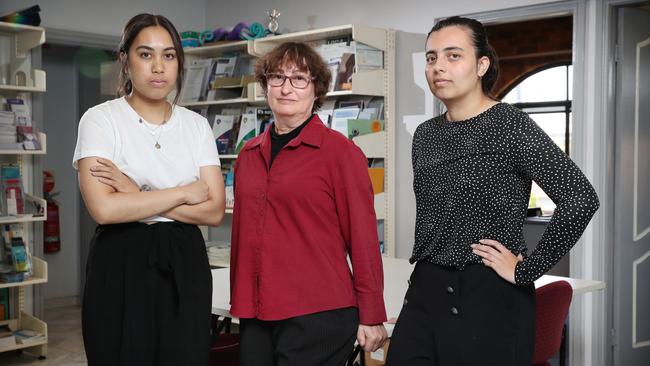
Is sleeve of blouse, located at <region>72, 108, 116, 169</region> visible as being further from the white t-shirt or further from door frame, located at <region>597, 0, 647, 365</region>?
door frame, located at <region>597, 0, 647, 365</region>

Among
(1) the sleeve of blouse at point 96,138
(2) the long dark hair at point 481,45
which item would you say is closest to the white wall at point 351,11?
(2) the long dark hair at point 481,45

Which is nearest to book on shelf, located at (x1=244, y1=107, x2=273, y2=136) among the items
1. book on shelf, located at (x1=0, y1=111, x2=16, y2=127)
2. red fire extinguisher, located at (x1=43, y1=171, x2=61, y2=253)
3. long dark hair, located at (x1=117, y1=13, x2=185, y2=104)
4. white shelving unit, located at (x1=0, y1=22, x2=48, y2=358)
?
white shelving unit, located at (x1=0, y1=22, x2=48, y2=358)

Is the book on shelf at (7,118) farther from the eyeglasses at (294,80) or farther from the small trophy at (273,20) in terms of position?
the eyeglasses at (294,80)

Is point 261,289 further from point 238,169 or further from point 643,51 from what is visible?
point 643,51

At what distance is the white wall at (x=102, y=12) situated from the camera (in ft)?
17.7

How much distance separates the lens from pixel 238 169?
207 cm

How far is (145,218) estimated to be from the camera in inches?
75.4

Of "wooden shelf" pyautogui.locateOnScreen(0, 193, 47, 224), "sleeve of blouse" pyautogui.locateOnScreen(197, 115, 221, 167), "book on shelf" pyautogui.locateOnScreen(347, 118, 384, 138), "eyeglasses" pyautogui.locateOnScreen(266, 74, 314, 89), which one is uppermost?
"book on shelf" pyautogui.locateOnScreen(347, 118, 384, 138)

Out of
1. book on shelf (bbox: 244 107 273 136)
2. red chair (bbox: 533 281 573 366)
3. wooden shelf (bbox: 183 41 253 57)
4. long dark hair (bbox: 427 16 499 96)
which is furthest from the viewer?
wooden shelf (bbox: 183 41 253 57)

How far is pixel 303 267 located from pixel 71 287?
5.68 m

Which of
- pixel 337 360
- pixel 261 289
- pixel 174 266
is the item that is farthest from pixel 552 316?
pixel 174 266

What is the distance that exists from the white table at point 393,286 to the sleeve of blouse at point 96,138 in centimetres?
83

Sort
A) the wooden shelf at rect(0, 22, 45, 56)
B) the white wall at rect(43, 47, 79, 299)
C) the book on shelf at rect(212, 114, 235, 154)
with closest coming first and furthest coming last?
the wooden shelf at rect(0, 22, 45, 56) → the book on shelf at rect(212, 114, 235, 154) → the white wall at rect(43, 47, 79, 299)

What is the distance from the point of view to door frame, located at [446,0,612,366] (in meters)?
4.01
